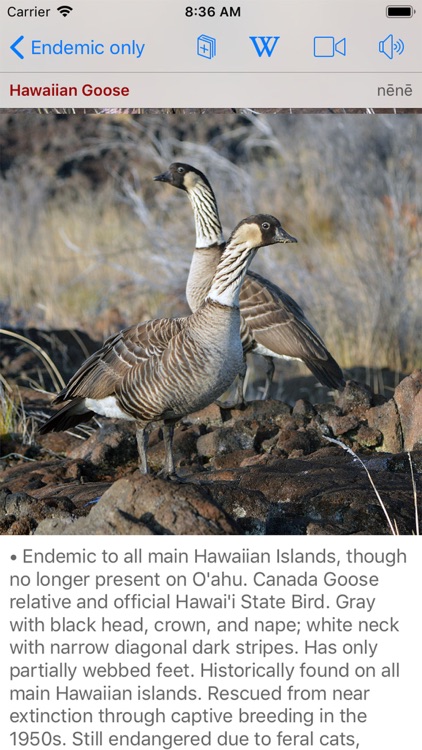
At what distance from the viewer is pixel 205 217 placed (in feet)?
27.6

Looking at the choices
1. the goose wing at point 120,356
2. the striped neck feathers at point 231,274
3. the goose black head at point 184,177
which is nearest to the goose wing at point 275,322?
the goose black head at point 184,177

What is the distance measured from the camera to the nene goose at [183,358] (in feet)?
18.8

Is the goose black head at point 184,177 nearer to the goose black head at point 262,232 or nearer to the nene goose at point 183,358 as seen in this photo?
the nene goose at point 183,358

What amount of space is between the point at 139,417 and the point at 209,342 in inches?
30.3

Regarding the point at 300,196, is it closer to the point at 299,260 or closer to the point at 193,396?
the point at 299,260
